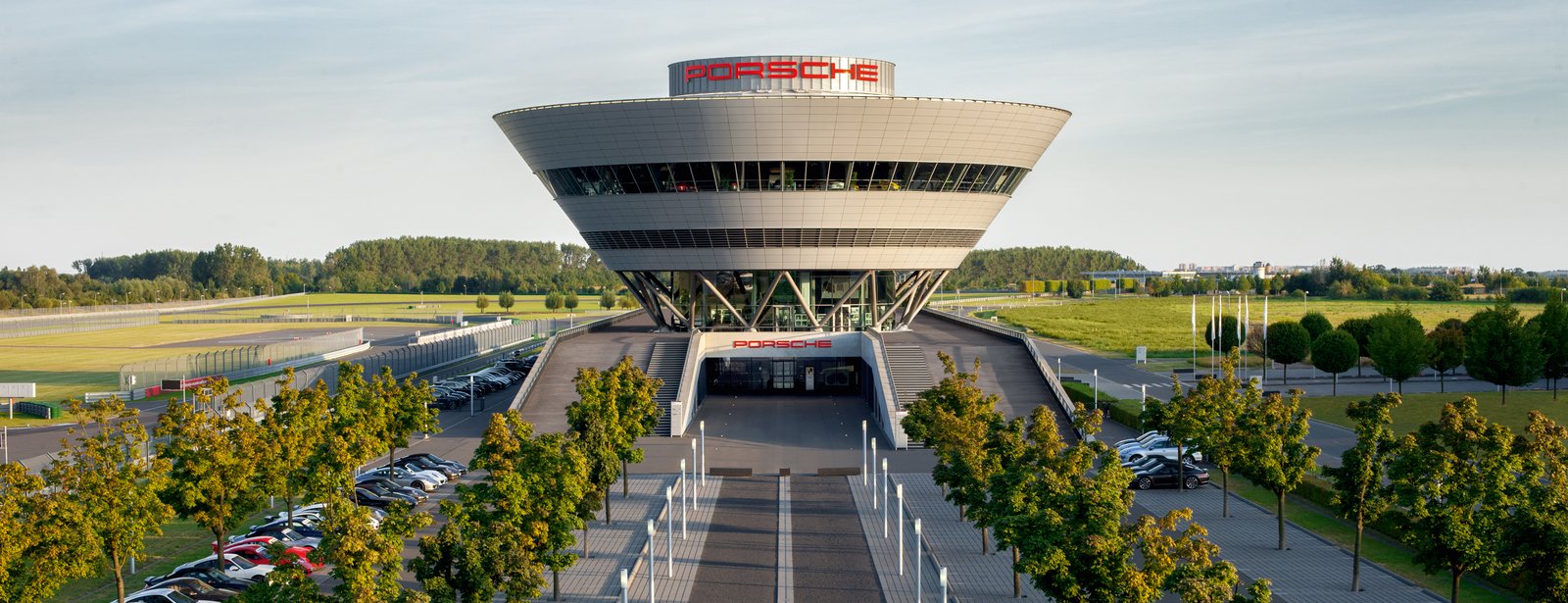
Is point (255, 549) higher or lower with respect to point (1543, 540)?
lower

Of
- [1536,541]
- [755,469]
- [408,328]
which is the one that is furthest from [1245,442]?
[408,328]

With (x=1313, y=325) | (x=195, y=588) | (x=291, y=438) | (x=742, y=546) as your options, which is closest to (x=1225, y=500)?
(x=742, y=546)

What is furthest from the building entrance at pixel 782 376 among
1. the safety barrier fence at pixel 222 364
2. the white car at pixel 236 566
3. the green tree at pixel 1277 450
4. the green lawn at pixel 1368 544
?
the white car at pixel 236 566

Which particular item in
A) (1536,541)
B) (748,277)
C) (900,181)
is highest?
(900,181)

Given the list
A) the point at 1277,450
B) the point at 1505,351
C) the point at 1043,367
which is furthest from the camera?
the point at 1505,351

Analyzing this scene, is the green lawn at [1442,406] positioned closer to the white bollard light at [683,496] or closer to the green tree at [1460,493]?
the green tree at [1460,493]

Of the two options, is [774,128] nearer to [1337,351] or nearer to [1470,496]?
[1337,351]

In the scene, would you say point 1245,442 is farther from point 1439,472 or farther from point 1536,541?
point 1536,541
